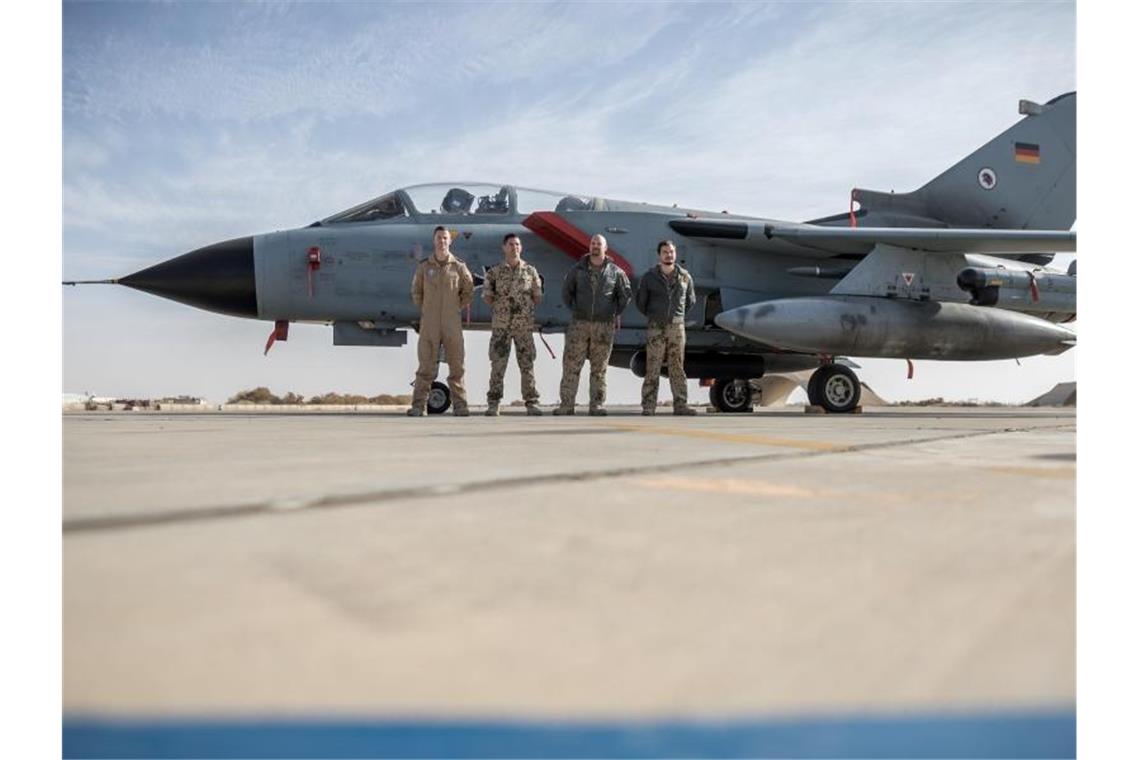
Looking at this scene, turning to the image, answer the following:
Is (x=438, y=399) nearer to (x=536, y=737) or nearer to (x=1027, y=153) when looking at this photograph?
(x=536, y=737)

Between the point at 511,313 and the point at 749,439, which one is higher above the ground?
the point at 511,313

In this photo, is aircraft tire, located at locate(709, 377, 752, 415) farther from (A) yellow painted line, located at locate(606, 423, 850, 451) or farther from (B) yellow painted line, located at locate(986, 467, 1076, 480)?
(B) yellow painted line, located at locate(986, 467, 1076, 480)

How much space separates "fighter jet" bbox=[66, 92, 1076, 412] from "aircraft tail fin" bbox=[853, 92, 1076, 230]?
112cm

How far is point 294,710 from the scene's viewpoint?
0.58 m

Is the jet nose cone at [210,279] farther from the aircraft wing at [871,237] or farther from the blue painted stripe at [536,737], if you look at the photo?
the blue painted stripe at [536,737]

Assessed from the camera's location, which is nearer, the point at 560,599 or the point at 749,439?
the point at 560,599

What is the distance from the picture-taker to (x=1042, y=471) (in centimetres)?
198

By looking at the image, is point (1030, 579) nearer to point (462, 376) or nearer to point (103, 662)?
point (103, 662)

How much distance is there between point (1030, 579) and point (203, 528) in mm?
990

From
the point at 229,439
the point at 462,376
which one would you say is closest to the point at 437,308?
the point at 462,376

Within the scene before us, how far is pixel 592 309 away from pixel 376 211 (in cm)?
276

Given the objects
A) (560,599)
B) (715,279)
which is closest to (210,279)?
(715,279)

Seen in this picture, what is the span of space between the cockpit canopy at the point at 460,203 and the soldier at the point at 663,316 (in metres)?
1.93
